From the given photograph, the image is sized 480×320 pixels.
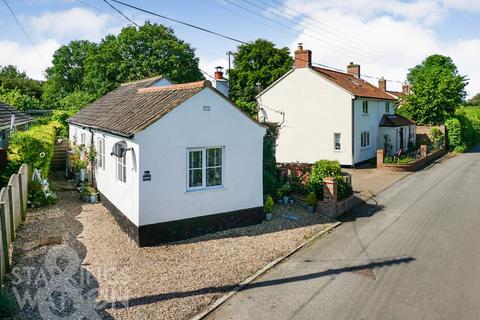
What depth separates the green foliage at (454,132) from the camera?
39.7 meters

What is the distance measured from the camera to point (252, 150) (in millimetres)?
13305

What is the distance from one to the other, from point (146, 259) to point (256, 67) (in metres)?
48.2

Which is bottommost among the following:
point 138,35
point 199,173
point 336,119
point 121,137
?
point 199,173

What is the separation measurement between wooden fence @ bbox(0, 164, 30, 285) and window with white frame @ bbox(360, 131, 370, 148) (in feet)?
77.5

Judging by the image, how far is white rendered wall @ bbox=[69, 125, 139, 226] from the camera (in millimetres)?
11250

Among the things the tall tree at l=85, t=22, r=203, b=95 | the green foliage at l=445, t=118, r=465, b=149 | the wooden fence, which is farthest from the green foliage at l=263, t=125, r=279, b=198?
the tall tree at l=85, t=22, r=203, b=95

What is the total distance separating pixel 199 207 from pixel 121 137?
3.52m

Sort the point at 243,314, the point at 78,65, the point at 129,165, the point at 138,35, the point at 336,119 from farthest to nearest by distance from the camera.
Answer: the point at 78,65
the point at 138,35
the point at 336,119
the point at 129,165
the point at 243,314

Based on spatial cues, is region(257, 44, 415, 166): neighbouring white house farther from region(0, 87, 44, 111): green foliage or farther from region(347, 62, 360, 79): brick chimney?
region(0, 87, 44, 111): green foliage

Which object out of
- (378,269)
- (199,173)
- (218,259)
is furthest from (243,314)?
(199,173)

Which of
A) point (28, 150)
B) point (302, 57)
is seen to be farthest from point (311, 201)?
point (302, 57)

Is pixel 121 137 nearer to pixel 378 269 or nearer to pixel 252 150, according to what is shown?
pixel 252 150

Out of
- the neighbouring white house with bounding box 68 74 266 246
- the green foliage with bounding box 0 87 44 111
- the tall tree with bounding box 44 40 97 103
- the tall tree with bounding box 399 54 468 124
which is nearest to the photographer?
the neighbouring white house with bounding box 68 74 266 246

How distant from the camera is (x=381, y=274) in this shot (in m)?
9.77
